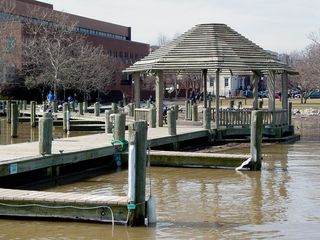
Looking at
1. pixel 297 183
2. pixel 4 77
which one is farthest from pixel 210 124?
pixel 4 77

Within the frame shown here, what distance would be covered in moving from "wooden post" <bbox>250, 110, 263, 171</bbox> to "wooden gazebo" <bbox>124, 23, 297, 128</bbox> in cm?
965

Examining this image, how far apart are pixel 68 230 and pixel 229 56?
20.5 metres

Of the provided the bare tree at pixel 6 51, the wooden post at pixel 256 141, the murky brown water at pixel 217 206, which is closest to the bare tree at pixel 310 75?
the bare tree at pixel 6 51

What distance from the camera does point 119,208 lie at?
12953mm

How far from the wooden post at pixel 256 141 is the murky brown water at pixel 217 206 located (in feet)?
1.35

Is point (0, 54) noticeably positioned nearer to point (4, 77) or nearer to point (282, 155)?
point (4, 77)

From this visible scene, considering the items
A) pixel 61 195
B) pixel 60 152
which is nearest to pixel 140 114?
pixel 60 152

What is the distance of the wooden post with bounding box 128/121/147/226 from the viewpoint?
12828mm

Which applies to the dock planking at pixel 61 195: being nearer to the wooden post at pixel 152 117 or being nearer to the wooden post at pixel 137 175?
the wooden post at pixel 137 175

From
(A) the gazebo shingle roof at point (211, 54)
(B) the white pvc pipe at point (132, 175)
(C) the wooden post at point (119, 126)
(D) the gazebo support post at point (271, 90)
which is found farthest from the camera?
(D) the gazebo support post at point (271, 90)

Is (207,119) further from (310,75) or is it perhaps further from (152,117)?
(310,75)

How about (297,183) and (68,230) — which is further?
(297,183)

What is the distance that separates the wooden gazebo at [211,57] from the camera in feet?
104

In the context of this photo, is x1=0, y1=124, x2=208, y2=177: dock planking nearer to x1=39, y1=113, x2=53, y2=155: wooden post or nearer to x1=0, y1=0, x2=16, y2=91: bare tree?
x1=39, y1=113, x2=53, y2=155: wooden post
